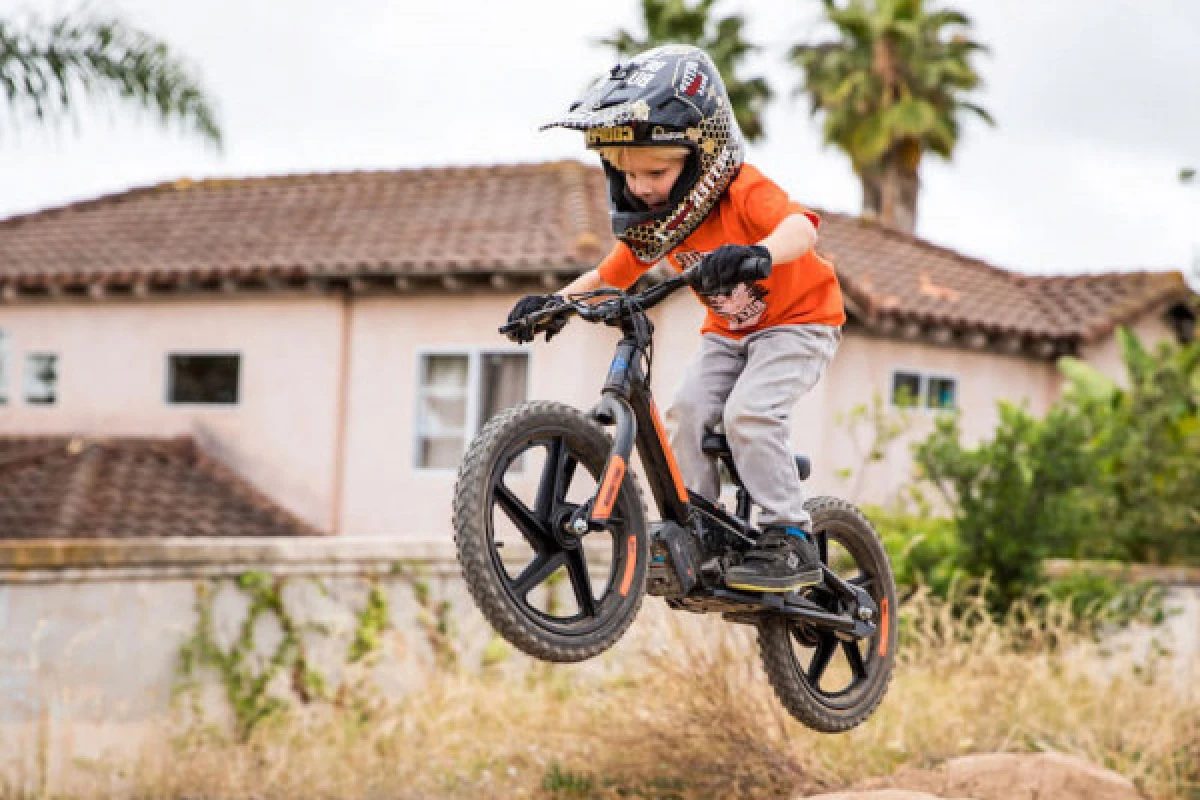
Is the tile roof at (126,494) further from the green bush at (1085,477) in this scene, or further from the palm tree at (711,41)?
the palm tree at (711,41)

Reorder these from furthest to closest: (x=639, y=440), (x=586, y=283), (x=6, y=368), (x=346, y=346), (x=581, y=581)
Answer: (x=6, y=368), (x=346, y=346), (x=586, y=283), (x=639, y=440), (x=581, y=581)

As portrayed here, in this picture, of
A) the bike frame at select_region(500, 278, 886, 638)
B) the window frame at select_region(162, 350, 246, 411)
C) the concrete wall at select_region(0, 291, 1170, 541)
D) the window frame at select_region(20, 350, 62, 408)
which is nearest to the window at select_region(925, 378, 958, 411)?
the concrete wall at select_region(0, 291, 1170, 541)

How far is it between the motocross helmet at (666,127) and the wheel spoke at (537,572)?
979 millimetres

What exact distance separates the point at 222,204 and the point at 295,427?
451 cm

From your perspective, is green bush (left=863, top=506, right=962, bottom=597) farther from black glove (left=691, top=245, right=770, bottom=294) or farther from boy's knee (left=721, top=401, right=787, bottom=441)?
black glove (left=691, top=245, right=770, bottom=294)

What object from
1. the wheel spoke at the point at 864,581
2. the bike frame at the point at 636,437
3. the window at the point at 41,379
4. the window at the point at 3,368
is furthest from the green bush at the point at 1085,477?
the window at the point at 3,368

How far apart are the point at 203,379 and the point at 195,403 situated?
34 cm

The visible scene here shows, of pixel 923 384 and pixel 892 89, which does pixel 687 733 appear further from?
pixel 892 89

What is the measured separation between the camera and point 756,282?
15.1 ft

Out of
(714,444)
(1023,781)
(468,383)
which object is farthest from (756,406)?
(468,383)

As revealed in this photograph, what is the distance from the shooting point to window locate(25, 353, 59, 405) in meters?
21.3

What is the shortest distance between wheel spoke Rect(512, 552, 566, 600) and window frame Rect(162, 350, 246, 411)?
1628 centimetres

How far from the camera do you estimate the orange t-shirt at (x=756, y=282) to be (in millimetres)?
4418

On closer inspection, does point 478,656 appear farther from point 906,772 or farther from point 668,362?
point 906,772
